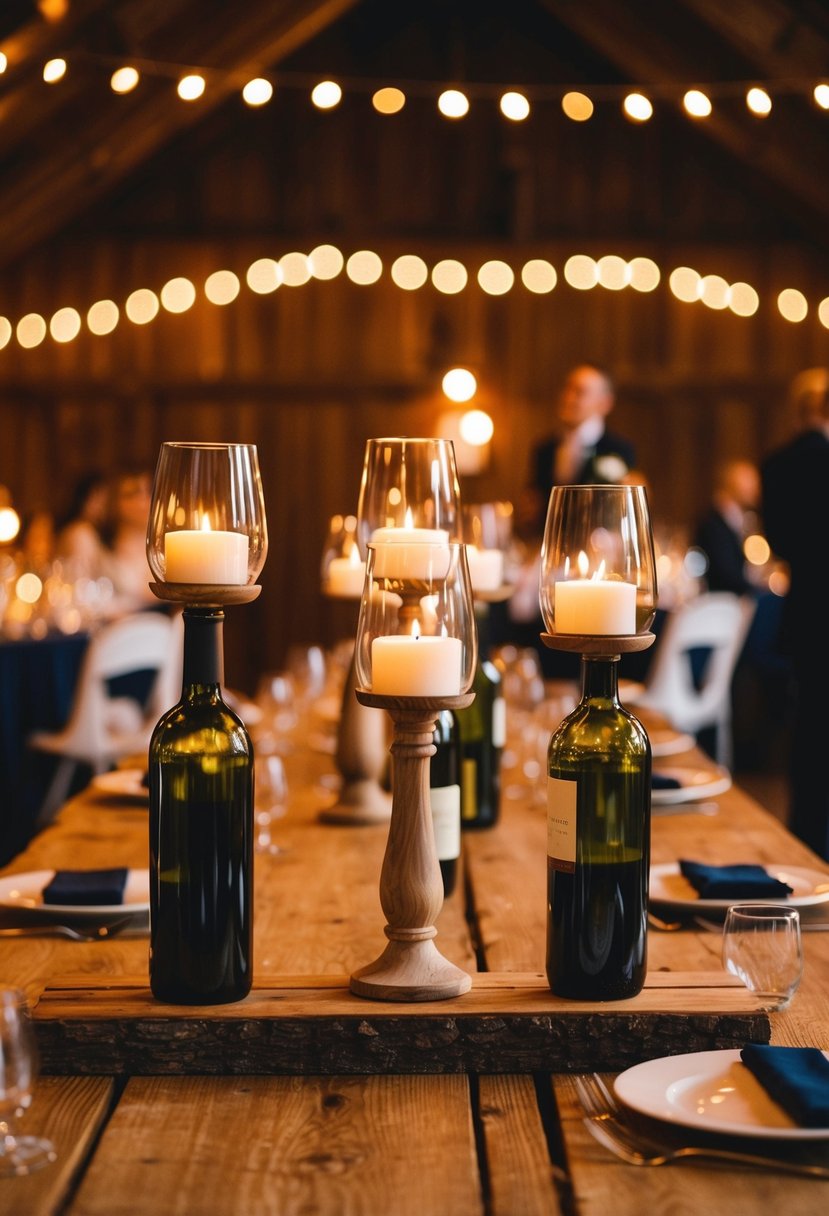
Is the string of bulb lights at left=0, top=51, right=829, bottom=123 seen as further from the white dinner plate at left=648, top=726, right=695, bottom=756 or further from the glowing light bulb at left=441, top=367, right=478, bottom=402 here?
the white dinner plate at left=648, top=726, right=695, bottom=756

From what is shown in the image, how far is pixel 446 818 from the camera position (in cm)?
175

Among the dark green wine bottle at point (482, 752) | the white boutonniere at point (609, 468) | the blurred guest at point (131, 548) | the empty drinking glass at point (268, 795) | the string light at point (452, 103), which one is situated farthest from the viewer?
the blurred guest at point (131, 548)

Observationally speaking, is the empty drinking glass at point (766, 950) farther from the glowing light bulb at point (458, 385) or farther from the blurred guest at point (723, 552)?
the glowing light bulb at point (458, 385)

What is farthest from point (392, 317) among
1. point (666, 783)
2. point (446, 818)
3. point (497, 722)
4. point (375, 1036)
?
point (375, 1036)

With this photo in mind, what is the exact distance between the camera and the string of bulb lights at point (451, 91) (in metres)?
4.41

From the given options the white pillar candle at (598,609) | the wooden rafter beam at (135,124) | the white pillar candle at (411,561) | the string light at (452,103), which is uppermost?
the wooden rafter beam at (135,124)

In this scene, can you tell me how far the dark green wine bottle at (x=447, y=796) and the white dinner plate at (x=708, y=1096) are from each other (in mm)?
556

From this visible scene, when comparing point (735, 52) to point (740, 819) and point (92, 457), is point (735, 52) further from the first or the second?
point (740, 819)

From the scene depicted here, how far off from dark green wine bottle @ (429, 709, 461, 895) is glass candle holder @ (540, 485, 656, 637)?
0.38m

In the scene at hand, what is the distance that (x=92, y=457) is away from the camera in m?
9.06

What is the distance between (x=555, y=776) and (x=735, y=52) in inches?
276

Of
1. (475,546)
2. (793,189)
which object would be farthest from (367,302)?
(475,546)

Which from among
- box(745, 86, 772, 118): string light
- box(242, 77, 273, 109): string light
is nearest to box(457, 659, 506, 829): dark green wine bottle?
box(745, 86, 772, 118): string light

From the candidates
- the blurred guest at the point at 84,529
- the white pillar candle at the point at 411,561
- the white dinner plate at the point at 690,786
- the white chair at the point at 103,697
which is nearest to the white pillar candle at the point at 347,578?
the white dinner plate at the point at 690,786
